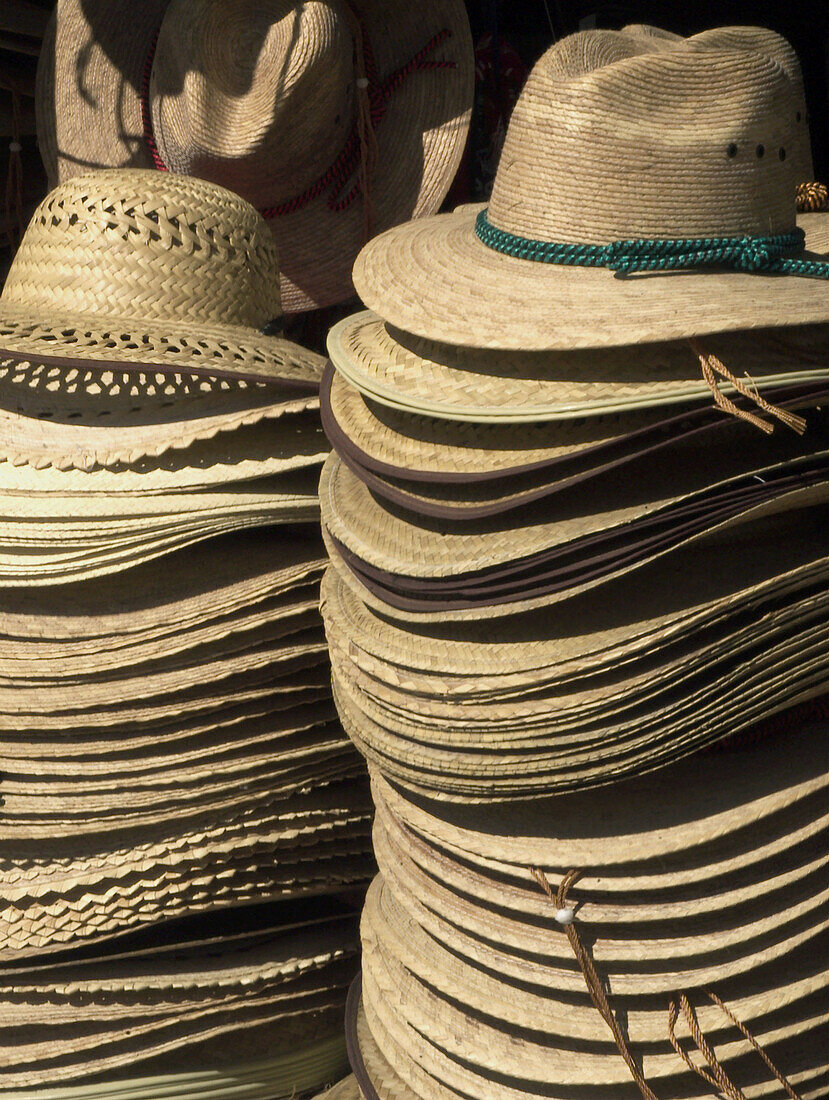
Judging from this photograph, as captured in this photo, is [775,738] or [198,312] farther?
[198,312]

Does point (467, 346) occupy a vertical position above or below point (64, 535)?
above

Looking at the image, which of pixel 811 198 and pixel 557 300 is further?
pixel 811 198

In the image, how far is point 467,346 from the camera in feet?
4.66

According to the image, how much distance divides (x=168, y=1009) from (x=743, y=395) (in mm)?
1473

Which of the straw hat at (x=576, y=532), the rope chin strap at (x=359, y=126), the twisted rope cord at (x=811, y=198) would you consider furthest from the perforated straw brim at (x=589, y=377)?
the rope chin strap at (x=359, y=126)

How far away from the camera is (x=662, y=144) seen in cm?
143

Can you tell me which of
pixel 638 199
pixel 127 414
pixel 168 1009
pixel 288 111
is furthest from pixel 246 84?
pixel 168 1009

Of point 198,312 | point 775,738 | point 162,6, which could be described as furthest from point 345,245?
point 775,738

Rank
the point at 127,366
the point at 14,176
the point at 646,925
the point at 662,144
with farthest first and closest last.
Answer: the point at 14,176
the point at 127,366
the point at 646,925
the point at 662,144

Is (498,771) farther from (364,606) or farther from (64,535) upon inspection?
(64,535)

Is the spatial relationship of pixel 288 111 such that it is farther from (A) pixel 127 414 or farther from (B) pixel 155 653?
(B) pixel 155 653

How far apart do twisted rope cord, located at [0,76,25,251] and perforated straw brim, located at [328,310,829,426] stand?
189cm

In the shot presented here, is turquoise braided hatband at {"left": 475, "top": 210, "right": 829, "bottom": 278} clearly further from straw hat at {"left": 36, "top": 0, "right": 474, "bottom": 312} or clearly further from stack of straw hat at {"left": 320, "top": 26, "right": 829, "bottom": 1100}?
straw hat at {"left": 36, "top": 0, "right": 474, "bottom": 312}

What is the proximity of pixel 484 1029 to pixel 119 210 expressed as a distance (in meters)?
1.39
